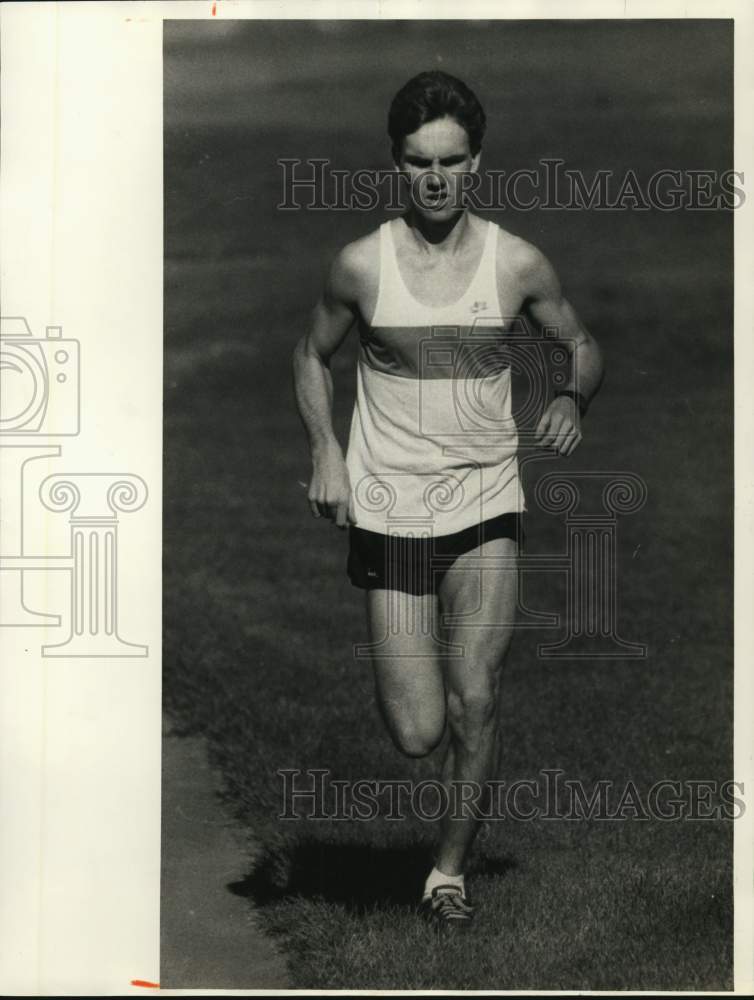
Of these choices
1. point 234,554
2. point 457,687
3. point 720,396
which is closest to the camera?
point 457,687

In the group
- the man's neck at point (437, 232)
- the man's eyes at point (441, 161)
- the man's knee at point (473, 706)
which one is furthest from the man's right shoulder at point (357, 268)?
the man's knee at point (473, 706)

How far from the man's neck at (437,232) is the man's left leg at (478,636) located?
999 mm

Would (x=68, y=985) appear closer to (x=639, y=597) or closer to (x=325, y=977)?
(x=325, y=977)

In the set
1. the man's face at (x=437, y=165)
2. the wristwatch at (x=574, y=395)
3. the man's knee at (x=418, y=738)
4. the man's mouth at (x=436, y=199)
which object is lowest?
the man's knee at (x=418, y=738)

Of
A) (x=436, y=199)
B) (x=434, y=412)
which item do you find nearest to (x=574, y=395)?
(x=434, y=412)

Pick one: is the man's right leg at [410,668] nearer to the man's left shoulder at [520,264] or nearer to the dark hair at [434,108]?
the man's left shoulder at [520,264]

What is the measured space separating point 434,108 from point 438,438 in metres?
1.09

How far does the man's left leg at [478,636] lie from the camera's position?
6188mm

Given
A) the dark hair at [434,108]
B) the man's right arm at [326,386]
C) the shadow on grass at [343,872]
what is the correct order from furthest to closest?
the shadow on grass at [343,872] → the man's right arm at [326,386] → the dark hair at [434,108]

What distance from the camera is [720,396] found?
6.60 m

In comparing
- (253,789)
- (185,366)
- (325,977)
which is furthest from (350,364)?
(325,977)

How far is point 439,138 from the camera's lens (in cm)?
618

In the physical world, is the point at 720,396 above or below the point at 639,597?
above

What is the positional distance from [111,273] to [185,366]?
1.47 feet
